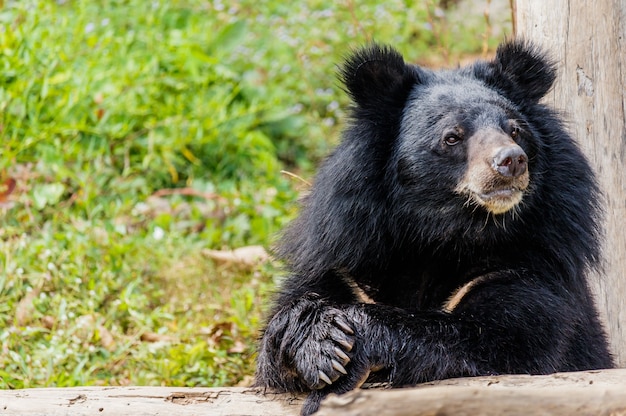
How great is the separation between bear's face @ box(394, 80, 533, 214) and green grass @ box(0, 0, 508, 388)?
4.55 feet

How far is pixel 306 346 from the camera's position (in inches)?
141

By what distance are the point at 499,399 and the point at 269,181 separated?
522cm

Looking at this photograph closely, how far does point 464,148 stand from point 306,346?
3.52 ft

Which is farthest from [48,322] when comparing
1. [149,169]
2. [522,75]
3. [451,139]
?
[522,75]

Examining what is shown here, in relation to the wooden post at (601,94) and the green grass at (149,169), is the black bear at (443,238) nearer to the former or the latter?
the wooden post at (601,94)

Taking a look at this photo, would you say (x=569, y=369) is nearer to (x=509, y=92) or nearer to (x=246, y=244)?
(x=509, y=92)

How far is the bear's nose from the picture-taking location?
355 centimetres

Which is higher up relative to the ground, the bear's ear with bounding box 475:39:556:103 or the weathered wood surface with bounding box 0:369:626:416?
the bear's ear with bounding box 475:39:556:103

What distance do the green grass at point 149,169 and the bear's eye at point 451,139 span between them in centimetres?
151

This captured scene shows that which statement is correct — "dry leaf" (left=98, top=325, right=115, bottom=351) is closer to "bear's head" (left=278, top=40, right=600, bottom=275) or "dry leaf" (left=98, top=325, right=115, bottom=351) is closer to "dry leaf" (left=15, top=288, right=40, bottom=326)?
"dry leaf" (left=15, top=288, right=40, bottom=326)

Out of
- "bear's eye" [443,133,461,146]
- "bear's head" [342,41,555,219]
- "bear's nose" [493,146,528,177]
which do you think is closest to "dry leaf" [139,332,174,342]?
"bear's head" [342,41,555,219]

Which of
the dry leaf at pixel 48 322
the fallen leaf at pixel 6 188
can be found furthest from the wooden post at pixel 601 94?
the fallen leaf at pixel 6 188

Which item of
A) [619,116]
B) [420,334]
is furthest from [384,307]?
[619,116]

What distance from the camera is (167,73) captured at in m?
7.92
